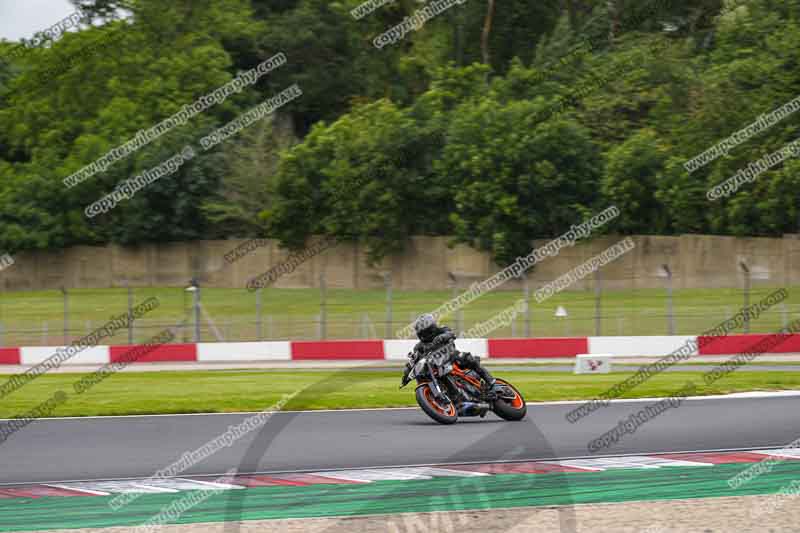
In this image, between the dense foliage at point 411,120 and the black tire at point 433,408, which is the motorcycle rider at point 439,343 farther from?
the dense foliage at point 411,120

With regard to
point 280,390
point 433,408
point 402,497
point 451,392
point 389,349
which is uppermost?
point 389,349

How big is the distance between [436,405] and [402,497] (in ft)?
Answer: 16.1

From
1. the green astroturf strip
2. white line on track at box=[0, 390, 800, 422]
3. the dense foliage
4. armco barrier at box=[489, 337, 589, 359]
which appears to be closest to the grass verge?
white line on track at box=[0, 390, 800, 422]

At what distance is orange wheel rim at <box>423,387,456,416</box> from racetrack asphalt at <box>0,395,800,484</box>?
0.19m

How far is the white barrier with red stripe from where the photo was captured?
90.1ft

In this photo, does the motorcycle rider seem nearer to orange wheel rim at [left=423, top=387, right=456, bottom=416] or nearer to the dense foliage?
orange wheel rim at [left=423, top=387, right=456, bottom=416]

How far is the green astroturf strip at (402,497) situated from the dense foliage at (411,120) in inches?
1094

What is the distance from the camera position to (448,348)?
14.9 metres

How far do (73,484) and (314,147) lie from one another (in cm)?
3674

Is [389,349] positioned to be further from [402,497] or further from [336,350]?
[402,497]

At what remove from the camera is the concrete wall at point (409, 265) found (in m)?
39.0

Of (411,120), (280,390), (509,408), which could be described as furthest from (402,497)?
(411,120)

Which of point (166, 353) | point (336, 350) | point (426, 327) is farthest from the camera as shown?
point (166, 353)

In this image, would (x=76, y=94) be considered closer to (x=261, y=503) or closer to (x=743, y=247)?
(x=743, y=247)
